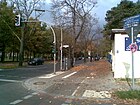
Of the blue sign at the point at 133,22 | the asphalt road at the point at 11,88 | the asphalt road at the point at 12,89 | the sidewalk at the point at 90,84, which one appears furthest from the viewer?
the sidewalk at the point at 90,84

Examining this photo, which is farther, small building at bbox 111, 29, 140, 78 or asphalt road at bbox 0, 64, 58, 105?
small building at bbox 111, 29, 140, 78

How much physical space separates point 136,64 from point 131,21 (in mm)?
8976

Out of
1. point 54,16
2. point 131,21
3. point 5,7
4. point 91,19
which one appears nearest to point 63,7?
point 54,16

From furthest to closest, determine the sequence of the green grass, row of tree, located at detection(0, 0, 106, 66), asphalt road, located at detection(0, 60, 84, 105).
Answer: row of tree, located at detection(0, 0, 106, 66) < the green grass < asphalt road, located at detection(0, 60, 84, 105)

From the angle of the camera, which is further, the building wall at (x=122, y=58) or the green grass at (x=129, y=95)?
the building wall at (x=122, y=58)

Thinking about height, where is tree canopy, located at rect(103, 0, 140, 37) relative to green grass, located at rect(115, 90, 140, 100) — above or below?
above

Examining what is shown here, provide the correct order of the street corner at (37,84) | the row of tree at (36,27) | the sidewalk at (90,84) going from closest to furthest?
1. the sidewalk at (90,84)
2. the street corner at (37,84)
3. the row of tree at (36,27)

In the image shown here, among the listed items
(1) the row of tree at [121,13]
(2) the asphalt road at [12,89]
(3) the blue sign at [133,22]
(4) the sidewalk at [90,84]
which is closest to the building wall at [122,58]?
(4) the sidewalk at [90,84]

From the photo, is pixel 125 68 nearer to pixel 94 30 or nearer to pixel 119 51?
pixel 119 51

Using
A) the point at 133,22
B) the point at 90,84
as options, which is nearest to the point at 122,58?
the point at 90,84

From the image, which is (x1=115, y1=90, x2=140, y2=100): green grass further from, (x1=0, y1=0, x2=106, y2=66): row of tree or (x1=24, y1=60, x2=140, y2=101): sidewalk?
(x1=0, y1=0, x2=106, y2=66): row of tree

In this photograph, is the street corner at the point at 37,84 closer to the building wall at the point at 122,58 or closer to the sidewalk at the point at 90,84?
the sidewalk at the point at 90,84

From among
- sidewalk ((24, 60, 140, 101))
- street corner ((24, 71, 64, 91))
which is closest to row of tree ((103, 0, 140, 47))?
sidewalk ((24, 60, 140, 101))

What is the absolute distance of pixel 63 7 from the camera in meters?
44.5
